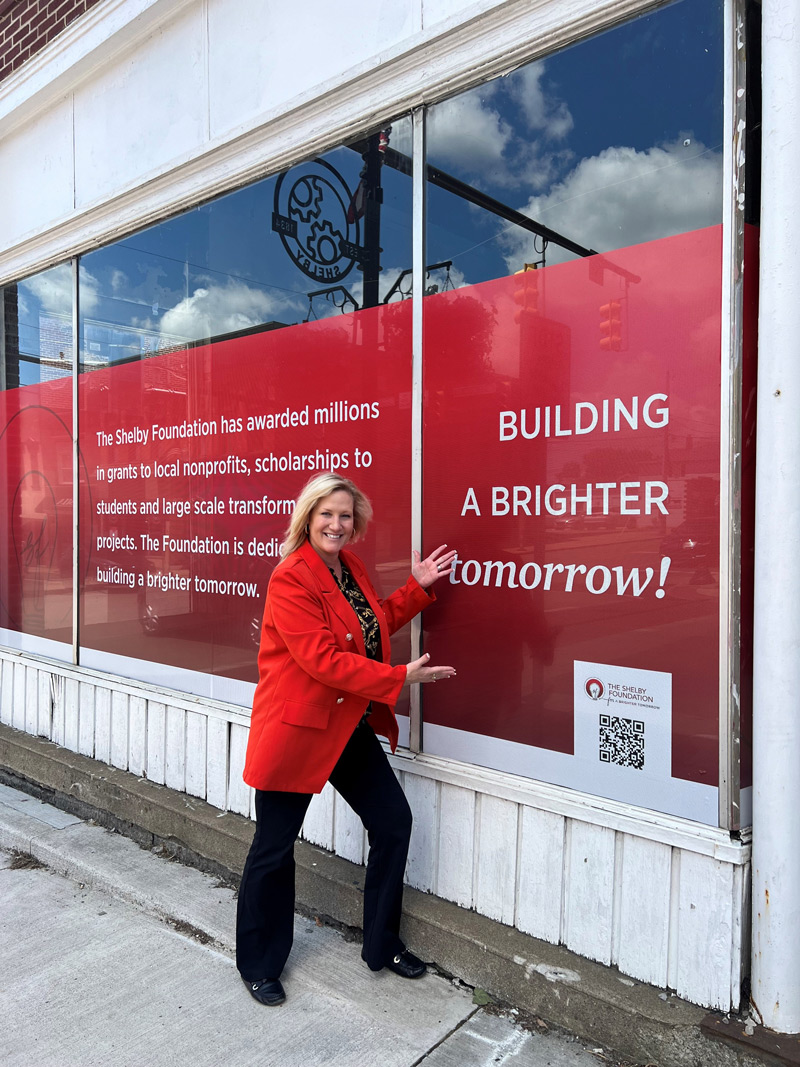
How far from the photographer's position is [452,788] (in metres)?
3.32

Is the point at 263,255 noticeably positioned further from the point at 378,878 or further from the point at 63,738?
the point at 63,738

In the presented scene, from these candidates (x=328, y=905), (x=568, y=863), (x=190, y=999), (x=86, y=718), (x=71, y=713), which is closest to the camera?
(x=568, y=863)

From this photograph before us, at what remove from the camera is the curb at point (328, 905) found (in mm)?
2588

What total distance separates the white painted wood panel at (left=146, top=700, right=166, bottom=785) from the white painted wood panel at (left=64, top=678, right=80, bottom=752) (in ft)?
2.79

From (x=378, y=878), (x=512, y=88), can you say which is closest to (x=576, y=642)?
(x=378, y=878)

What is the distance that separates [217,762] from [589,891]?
7.16 ft

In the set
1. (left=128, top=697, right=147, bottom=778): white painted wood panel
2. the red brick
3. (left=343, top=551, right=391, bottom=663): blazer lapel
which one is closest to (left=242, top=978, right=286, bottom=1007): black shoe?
(left=343, top=551, right=391, bottom=663): blazer lapel

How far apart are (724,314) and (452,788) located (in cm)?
206

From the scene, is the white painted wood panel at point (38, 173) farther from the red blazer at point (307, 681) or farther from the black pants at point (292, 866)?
the black pants at point (292, 866)

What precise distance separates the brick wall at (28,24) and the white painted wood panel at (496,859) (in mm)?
5189

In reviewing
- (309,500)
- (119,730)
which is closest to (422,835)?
(309,500)

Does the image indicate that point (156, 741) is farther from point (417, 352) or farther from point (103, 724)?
point (417, 352)

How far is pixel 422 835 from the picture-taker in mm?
3406

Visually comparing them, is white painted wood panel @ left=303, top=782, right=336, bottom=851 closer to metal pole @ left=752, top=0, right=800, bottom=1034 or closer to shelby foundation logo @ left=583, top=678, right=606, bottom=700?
shelby foundation logo @ left=583, top=678, right=606, bottom=700
